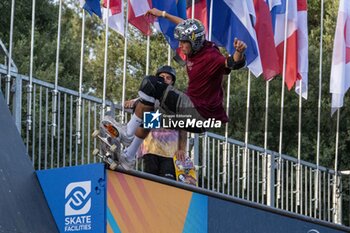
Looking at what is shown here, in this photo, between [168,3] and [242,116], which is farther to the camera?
[242,116]

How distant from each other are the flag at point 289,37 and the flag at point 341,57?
539 mm

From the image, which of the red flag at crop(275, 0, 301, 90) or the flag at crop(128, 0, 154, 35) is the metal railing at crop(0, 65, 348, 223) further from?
the flag at crop(128, 0, 154, 35)

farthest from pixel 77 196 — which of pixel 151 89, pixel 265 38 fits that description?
pixel 265 38

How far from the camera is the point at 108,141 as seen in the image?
10578mm

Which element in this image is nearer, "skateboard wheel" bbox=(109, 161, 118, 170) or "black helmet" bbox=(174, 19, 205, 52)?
"skateboard wheel" bbox=(109, 161, 118, 170)

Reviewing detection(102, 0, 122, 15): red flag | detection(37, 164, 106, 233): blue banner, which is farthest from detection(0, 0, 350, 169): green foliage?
detection(37, 164, 106, 233): blue banner

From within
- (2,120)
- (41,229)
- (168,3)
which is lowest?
(41,229)

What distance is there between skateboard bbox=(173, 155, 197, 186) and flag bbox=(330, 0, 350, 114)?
404cm

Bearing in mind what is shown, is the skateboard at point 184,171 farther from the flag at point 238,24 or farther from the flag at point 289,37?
the flag at point 289,37

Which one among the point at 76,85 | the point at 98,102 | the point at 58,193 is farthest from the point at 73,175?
the point at 76,85

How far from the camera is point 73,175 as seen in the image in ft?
33.7

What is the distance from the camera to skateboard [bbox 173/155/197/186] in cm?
1230

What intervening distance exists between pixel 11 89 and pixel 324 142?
1347 centimetres

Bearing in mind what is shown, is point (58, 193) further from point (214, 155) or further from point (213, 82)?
point (214, 155)
